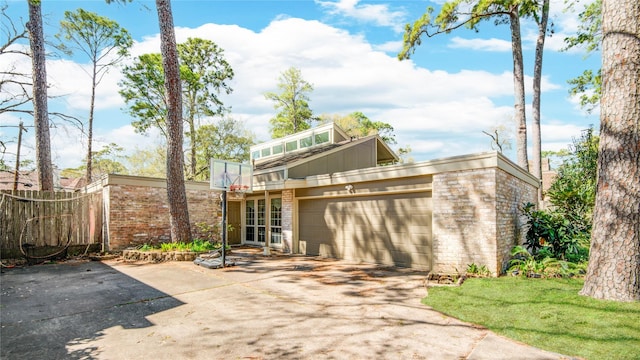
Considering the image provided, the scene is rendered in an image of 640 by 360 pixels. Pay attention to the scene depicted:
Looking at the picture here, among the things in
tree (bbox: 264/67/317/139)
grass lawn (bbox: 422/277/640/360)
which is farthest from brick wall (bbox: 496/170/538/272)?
tree (bbox: 264/67/317/139)

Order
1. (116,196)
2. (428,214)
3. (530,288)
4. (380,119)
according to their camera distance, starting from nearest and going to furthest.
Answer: (530,288)
(428,214)
(116,196)
(380,119)

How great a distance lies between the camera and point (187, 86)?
23578 mm

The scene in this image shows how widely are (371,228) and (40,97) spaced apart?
12867 mm

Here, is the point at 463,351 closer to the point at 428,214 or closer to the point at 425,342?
the point at 425,342

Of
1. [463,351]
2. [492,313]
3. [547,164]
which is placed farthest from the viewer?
[547,164]

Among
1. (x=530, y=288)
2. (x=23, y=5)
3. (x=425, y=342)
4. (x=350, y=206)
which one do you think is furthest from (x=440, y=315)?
(x=23, y=5)

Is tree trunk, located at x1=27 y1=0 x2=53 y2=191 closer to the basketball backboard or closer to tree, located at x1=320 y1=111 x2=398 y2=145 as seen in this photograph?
the basketball backboard

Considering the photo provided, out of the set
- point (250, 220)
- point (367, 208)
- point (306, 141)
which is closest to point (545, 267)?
point (367, 208)

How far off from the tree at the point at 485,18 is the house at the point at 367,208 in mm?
3014

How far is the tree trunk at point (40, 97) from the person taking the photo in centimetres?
1158

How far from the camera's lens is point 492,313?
15.3 ft

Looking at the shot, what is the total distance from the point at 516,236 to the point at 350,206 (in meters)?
4.53

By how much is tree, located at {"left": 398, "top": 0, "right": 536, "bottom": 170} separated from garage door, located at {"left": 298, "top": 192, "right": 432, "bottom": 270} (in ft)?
23.4

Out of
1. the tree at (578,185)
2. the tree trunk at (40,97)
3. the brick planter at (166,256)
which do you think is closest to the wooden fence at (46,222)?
the tree trunk at (40,97)
